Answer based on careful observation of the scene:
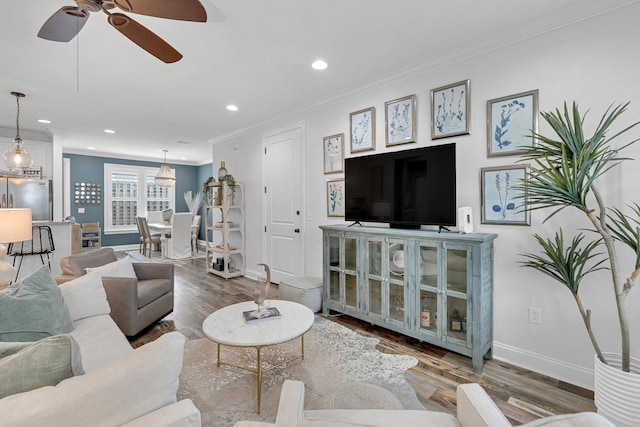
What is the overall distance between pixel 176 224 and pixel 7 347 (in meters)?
6.30

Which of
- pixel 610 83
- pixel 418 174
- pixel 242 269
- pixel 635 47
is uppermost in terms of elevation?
pixel 635 47

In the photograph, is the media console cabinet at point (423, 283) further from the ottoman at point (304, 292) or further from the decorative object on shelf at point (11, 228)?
the decorative object on shelf at point (11, 228)

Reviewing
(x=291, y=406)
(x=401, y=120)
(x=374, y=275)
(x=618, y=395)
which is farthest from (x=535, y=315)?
(x=291, y=406)

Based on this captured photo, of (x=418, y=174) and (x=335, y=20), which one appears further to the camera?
(x=418, y=174)

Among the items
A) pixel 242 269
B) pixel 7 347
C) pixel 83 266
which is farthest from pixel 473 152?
pixel 242 269

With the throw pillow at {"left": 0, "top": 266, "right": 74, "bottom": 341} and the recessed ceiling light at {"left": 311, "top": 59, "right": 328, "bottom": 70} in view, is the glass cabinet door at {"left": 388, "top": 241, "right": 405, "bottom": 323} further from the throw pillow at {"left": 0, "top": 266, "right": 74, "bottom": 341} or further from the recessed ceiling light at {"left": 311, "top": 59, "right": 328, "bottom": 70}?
the throw pillow at {"left": 0, "top": 266, "right": 74, "bottom": 341}

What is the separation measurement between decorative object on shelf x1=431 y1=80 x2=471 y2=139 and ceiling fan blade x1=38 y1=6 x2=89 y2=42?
2666mm

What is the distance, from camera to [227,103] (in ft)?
13.3

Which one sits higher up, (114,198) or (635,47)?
(635,47)

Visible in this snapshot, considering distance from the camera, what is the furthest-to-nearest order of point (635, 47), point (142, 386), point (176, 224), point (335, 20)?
point (176, 224), point (335, 20), point (635, 47), point (142, 386)

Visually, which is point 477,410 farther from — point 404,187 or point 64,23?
point 64,23

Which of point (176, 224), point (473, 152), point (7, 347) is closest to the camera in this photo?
point (7, 347)

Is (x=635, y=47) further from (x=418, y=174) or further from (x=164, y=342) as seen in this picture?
(x=164, y=342)

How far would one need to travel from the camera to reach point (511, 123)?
242 centimetres
